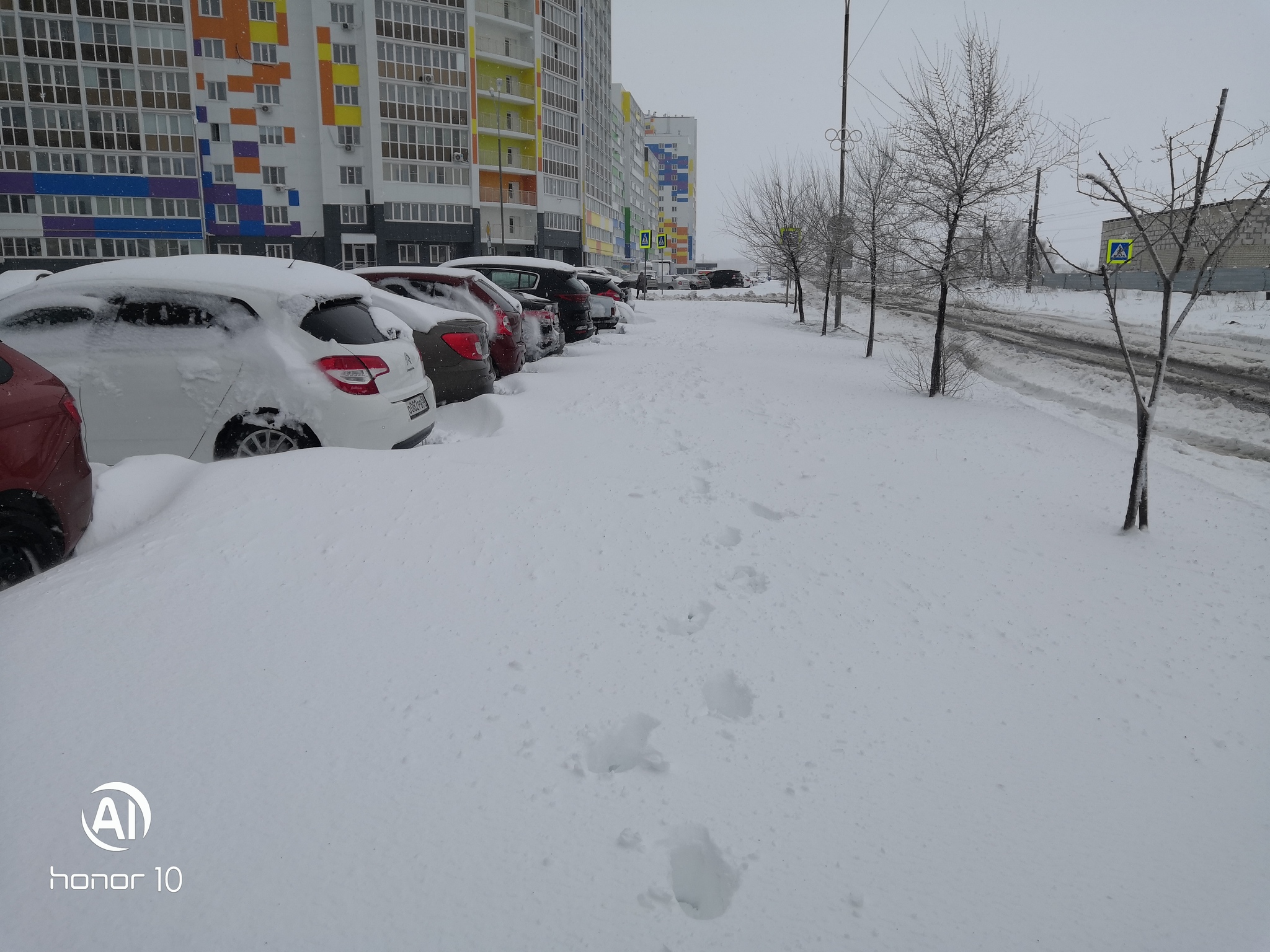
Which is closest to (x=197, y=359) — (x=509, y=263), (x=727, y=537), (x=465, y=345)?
(x=465, y=345)

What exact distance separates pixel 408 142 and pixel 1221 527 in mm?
52352

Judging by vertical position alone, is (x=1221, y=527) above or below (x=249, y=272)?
below

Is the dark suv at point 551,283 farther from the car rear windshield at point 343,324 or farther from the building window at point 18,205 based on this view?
the building window at point 18,205

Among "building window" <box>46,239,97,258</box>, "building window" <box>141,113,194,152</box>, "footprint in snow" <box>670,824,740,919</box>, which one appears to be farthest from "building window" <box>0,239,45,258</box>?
"footprint in snow" <box>670,824,740,919</box>

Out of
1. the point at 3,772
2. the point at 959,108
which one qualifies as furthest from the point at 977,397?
the point at 3,772

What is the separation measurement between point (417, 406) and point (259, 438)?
1147 millimetres

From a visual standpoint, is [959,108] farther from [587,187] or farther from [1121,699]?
[587,187]

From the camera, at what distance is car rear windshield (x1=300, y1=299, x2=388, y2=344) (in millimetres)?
5375

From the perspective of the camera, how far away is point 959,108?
9.88 m

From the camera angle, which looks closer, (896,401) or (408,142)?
(896,401)

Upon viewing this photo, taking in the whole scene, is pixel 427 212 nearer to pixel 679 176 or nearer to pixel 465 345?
pixel 465 345

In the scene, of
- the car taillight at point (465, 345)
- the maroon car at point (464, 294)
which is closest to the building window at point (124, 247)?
the maroon car at point (464, 294)

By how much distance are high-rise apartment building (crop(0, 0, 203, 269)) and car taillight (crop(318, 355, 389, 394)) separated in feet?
168

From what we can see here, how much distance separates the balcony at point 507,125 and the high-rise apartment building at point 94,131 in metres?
17.5
